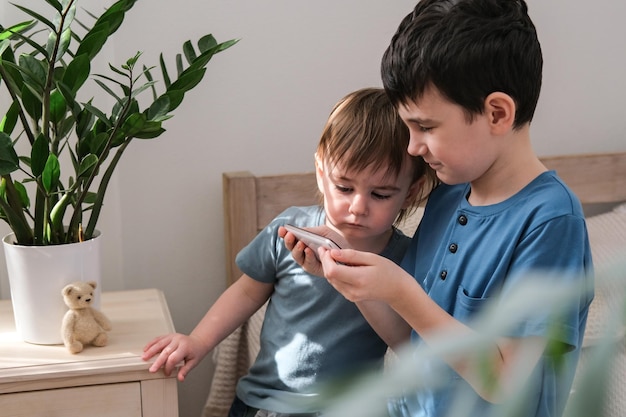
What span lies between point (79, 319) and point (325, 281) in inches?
14.3

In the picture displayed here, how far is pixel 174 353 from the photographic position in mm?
1156

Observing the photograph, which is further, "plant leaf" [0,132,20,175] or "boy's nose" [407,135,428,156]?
"plant leaf" [0,132,20,175]

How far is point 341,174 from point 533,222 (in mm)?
279

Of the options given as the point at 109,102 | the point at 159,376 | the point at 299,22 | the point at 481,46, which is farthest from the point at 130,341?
the point at 299,22

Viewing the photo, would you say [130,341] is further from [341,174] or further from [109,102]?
[109,102]

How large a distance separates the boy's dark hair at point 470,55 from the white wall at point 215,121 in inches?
29.9

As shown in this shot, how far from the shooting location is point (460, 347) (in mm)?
216

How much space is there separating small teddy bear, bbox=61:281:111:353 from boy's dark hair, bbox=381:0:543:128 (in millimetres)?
552

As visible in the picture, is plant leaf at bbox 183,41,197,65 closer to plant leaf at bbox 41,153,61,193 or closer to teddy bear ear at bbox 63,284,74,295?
plant leaf at bbox 41,153,61,193

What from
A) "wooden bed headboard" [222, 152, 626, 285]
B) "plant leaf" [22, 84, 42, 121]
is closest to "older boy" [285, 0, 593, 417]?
"plant leaf" [22, 84, 42, 121]

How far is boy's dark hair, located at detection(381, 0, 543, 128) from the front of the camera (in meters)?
0.92

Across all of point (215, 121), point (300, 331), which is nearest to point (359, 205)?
point (300, 331)

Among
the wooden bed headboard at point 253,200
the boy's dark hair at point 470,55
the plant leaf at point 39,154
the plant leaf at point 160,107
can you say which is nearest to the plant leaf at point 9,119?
the plant leaf at point 39,154

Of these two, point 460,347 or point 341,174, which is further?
point 341,174
